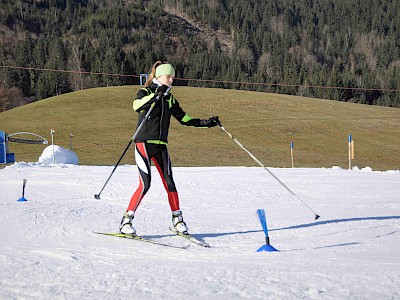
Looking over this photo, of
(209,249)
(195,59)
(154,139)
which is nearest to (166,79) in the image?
(154,139)

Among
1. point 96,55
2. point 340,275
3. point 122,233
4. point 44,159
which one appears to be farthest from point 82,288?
point 96,55

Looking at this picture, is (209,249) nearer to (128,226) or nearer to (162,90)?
(128,226)

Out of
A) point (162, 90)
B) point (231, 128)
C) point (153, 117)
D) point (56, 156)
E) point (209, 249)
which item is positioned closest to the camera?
point (209, 249)

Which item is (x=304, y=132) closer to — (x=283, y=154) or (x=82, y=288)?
(x=283, y=154)

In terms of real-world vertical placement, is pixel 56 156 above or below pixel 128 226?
below

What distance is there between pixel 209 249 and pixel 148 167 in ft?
4.27

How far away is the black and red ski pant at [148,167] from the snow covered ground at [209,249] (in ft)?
1.65

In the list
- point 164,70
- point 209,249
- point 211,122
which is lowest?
point 209,249

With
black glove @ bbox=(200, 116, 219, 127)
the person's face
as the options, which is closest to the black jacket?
the person's face

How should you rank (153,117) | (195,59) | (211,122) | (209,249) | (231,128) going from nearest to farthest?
(209,249) → (153,117) → (211,122) → (231,128) → (195,59)

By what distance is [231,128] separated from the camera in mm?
47625

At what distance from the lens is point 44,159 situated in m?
23.2

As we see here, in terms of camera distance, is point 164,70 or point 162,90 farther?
point 164,70

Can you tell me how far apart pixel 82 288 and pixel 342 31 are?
664ft
